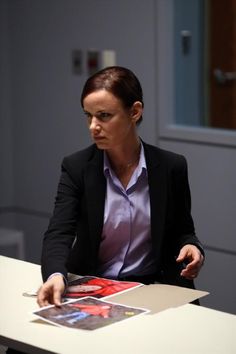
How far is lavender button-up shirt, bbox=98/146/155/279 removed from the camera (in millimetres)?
2750

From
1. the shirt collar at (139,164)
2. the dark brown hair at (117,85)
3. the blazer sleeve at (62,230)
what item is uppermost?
the dark brown hair at (117,85)

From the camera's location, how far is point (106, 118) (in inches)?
105

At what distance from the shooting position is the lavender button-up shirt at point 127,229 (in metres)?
2.75

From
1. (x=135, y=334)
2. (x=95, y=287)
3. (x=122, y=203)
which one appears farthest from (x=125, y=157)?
(x=135, y=334)

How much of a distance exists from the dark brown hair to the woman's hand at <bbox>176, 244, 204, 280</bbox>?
486mm

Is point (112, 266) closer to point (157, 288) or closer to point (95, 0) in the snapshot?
point (157, 288)

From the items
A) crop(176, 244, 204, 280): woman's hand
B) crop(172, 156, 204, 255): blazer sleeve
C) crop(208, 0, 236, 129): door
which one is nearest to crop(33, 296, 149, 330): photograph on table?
crop(176, 244, 204, 280): woman's hand

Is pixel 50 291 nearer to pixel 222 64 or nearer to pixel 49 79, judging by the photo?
pixel 222 64

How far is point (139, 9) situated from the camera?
479cm

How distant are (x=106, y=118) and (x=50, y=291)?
57 centimetres

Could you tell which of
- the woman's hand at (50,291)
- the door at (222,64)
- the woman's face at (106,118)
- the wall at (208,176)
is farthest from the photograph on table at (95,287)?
the door at (222,64)

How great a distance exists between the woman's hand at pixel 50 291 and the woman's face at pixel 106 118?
475 mm

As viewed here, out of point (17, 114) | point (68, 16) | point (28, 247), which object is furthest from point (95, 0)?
point (28, 247)

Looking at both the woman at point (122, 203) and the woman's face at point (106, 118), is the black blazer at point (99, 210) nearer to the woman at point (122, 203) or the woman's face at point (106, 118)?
the woman at point (122, 203)
